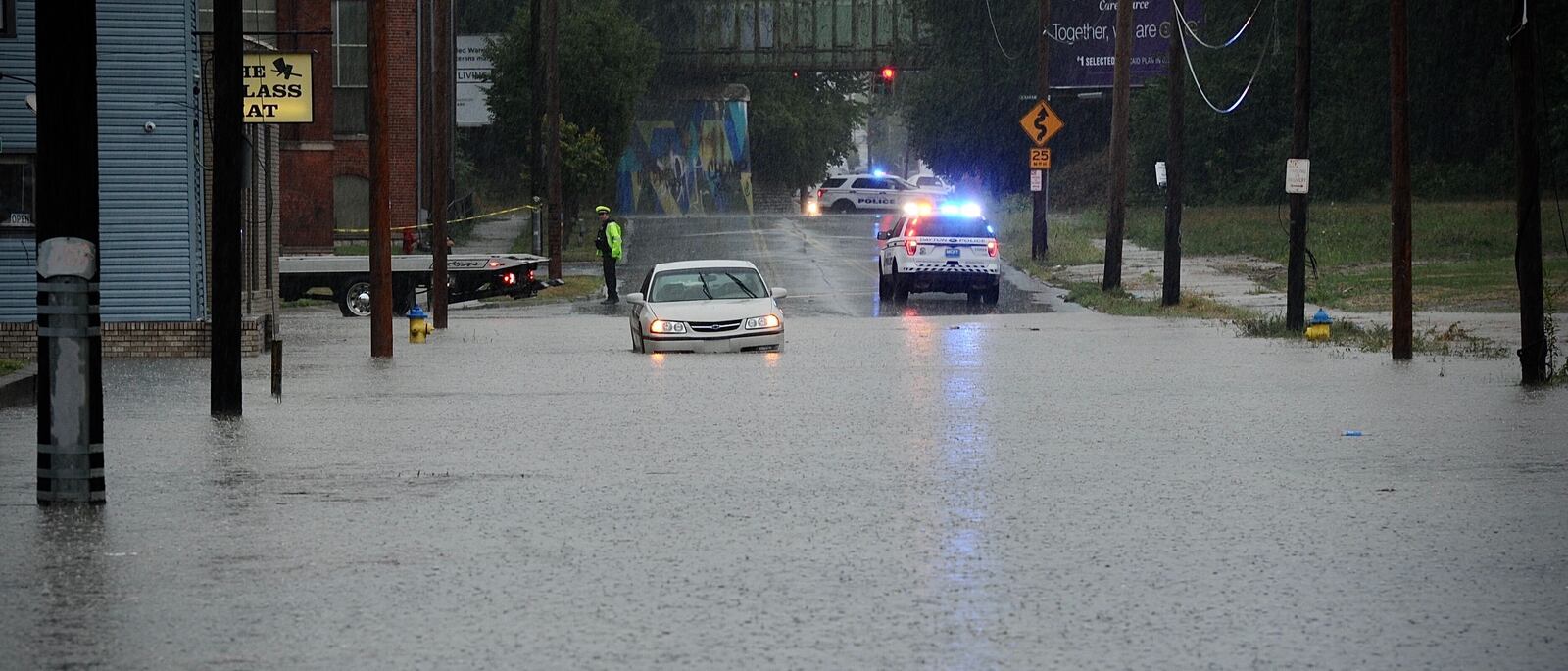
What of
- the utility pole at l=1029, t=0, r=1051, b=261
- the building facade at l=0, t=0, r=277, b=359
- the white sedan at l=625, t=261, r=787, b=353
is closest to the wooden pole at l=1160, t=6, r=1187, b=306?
the white sedan at l=625, t=261, r=787, b=353

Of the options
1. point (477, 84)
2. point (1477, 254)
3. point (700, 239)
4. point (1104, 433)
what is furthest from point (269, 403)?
point (477, 84)

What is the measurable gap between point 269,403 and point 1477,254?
31957mm

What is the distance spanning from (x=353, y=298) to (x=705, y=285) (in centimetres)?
1092

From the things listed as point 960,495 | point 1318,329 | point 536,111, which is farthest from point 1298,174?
point 536,111

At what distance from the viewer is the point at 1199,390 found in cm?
1956

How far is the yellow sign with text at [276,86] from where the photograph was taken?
23969mm

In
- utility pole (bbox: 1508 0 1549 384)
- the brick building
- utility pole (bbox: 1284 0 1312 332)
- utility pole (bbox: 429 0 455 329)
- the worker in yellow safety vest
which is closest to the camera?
utility pole (bbox: 1508 0 1549 384)

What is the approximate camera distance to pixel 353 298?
36312 mm

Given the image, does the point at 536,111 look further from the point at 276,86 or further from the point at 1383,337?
the point at 1383,337

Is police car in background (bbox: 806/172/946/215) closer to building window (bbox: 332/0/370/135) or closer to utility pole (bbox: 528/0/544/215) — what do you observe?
building window (bbox: 332/0/370/135)

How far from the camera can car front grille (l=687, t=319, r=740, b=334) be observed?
26156 millimetres

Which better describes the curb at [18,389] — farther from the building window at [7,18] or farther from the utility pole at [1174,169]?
the utility pole at [1174,169]

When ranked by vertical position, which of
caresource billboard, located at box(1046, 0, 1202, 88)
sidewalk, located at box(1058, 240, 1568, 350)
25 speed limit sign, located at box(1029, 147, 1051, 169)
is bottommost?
sidewalk, located at box(1058, 240, 1568, 350)

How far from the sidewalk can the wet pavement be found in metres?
9.16
